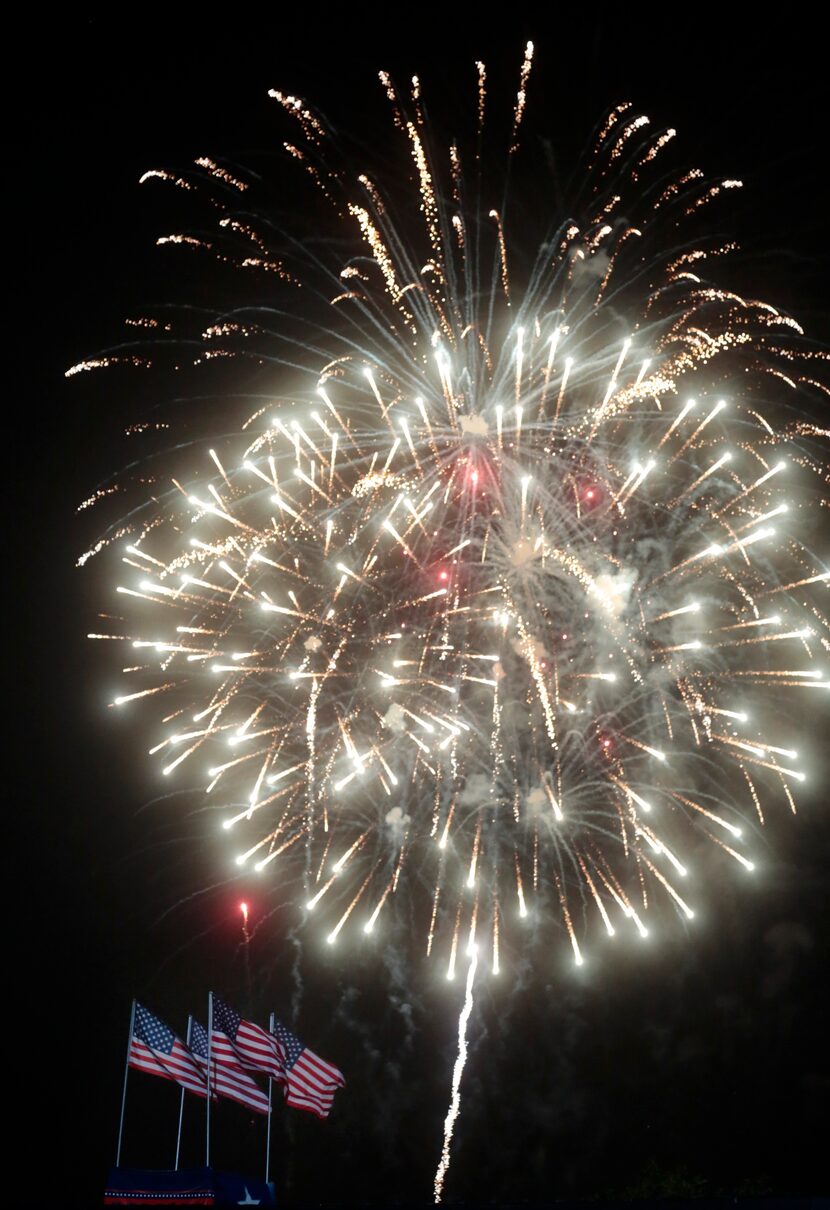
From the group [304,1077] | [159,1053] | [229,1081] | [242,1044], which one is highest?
[242,1044]

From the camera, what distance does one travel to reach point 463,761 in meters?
21.1

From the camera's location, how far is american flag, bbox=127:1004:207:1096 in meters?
22.2

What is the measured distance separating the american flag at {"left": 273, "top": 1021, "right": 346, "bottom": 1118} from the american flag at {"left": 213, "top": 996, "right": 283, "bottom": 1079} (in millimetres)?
252

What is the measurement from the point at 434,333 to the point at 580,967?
1897cm

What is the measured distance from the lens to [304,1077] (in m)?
24.0

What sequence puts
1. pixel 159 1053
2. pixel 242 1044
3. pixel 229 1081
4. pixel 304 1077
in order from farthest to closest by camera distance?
pixel 304 1077 → pixel 242 1044 → pixel 229 1081 → pixel 159 1053

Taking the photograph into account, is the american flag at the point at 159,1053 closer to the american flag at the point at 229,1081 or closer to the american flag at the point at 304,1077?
the american flag at the point at 229,1081

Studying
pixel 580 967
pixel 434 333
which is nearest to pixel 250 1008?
pixel 580 967

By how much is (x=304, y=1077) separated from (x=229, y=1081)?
163cm

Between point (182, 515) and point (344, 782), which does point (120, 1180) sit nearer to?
point (344, 782)

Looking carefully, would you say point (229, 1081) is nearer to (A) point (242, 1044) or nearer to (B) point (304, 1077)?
(A) point (242, 1044)

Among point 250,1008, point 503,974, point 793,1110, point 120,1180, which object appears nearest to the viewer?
point 120,1180

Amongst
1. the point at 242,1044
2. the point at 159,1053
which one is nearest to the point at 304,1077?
the point at 242,1044

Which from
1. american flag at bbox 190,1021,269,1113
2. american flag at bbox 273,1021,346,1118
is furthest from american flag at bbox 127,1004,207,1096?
american flag at bbox 273,1021,346,1118
